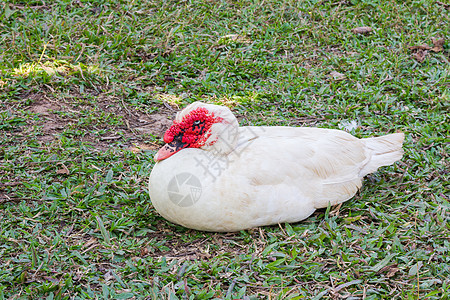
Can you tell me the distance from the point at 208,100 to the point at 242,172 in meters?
2.06

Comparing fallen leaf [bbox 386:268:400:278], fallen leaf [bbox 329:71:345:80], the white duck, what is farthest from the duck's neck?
fallen leaf [bbox 329:71:345:80]

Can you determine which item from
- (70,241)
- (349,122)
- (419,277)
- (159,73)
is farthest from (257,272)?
(159,73)

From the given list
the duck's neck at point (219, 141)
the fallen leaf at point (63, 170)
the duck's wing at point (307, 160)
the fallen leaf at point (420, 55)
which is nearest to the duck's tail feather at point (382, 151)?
the duck's wing at point (307, 160)

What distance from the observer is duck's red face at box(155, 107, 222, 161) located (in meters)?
4.14

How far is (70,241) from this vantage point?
4016mm

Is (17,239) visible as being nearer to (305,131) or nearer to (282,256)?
(282,256)

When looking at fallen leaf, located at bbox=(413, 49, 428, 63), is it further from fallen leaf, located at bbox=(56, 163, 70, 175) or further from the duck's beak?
fallen leaf, located at bbox=(56, 163, 70, 175)

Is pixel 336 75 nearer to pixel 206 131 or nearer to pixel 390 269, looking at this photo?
pixel 206 131

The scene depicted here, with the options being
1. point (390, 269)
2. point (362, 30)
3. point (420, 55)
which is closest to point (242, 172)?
point (390, 269)

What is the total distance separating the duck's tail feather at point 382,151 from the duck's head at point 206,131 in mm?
1181

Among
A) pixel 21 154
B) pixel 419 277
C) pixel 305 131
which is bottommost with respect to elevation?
pixel 21 154

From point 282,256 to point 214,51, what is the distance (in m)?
3.45

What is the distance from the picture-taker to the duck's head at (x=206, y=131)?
4.14 m

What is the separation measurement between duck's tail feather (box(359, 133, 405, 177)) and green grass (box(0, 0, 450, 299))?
0.21m
